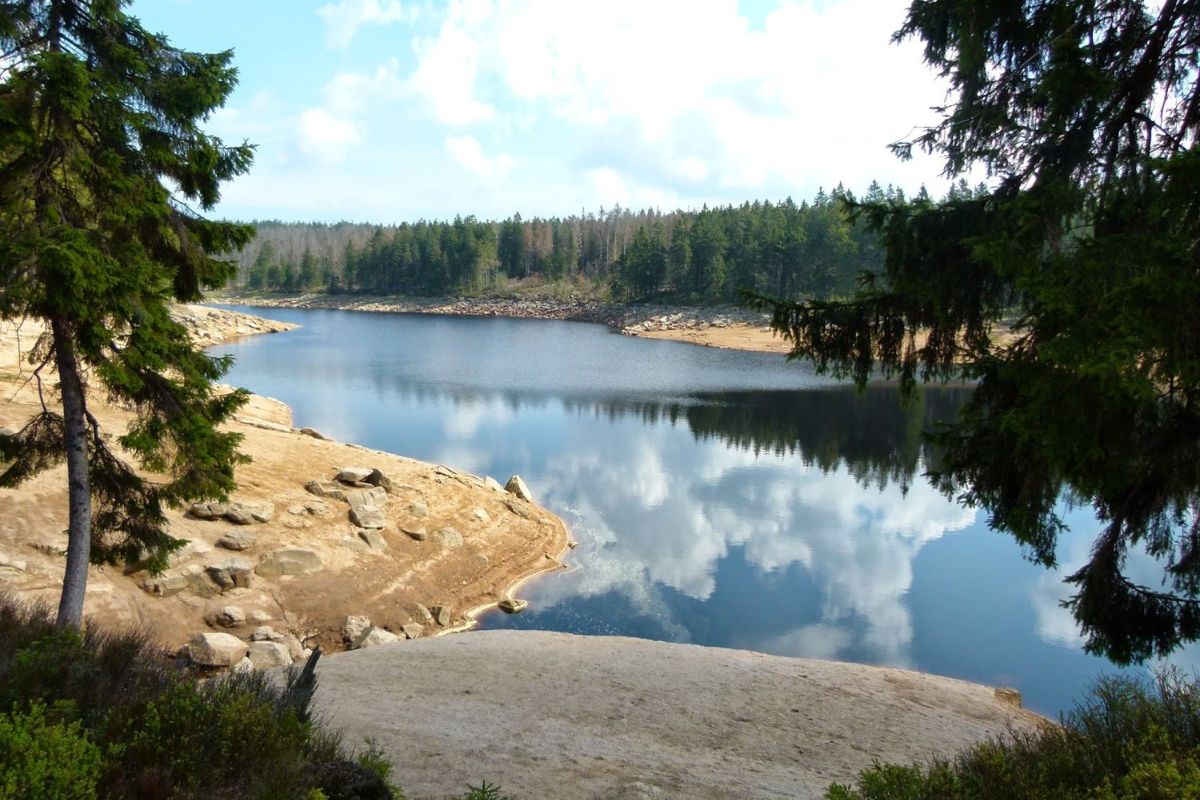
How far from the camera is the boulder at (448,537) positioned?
17.0 m

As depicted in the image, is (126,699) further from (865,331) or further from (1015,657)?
(1015,657)

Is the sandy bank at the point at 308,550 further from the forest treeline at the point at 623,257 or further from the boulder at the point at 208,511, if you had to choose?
the forest treeline at the point at 623,257

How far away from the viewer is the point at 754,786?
5.98 m

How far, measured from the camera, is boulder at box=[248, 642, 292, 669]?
1107cm

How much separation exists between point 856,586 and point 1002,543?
531cm

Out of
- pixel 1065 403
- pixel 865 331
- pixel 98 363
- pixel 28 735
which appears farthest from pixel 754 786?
pixel 98 363

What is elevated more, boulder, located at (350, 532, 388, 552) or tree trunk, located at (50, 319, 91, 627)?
tree trunk, located at (50, 319, 91, 627)

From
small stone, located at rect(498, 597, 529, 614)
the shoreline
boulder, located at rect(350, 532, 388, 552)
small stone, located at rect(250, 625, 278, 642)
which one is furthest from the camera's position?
the shoreline

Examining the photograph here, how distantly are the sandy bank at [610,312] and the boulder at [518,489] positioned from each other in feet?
109

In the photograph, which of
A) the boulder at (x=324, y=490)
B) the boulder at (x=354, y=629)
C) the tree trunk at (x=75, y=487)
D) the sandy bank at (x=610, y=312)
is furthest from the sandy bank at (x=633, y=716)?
the sandy bank at (x=610, y=312)

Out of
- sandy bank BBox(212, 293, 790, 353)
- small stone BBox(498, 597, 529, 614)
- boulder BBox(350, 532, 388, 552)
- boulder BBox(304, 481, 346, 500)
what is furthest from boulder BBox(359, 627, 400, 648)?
sandy bank BBox(212, 293, 790, 353)

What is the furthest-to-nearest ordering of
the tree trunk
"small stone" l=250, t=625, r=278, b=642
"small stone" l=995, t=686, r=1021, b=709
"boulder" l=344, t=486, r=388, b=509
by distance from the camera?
"boulder" l=344, t=486, r=388, b=509, "small stone" l=250, t=625, r=278, b=642, "small stone" l=995, t=686, r=1021, b=709, the tree trunk

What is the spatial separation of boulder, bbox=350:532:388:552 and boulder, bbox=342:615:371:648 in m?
2.48

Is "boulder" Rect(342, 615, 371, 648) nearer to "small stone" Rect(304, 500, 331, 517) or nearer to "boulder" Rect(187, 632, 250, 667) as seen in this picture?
"boulder" Rect(187, 632, 250, 667)
